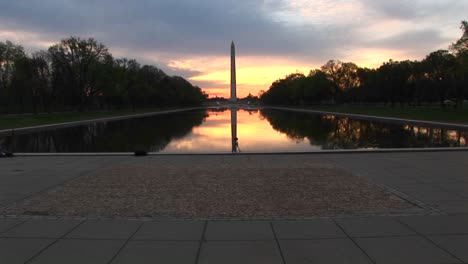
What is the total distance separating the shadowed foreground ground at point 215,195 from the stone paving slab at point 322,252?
4.24 ft

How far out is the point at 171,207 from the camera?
6.87 meters

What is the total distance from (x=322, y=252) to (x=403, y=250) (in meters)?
0.95

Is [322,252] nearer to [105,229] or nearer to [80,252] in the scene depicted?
[80,252]

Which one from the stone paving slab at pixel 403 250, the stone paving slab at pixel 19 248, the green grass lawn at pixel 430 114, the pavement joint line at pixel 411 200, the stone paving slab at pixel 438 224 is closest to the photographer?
the stone paving slab at pixel 403 250

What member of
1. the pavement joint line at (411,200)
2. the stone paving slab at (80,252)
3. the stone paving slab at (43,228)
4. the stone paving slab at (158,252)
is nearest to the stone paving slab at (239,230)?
the stone paving slab at (158,252)

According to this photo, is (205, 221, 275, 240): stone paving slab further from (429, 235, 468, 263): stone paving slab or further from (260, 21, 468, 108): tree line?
(260, 21, 468, 108): tree line

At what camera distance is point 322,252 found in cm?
474

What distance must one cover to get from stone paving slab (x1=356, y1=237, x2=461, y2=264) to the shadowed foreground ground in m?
1.35

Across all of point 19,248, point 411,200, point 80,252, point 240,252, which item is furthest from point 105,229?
point 411,200

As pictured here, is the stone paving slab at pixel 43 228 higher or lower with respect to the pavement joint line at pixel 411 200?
higher

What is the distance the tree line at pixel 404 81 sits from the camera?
52388 mm

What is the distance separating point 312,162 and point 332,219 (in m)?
6.11

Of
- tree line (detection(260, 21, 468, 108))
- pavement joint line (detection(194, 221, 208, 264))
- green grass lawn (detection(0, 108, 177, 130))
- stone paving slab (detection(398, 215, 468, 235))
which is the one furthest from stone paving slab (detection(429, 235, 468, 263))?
tree line (detection(260, 21, 468, 108))

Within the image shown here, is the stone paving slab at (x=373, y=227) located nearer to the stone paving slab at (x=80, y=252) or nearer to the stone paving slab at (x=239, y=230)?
the stone paving slab at (x=239, y=230)
